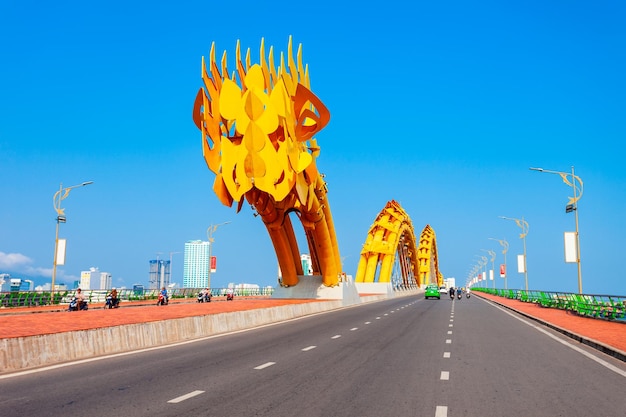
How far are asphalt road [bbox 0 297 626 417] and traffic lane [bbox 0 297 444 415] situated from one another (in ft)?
0.06

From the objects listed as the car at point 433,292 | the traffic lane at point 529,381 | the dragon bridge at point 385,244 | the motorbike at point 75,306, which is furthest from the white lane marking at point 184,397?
the dragon bridge at point 385,244

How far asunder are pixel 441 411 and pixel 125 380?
5534mm

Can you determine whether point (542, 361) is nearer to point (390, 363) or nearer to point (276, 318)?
point (390, 363)

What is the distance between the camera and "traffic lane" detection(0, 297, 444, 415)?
7.73m

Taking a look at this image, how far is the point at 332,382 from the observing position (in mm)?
9570

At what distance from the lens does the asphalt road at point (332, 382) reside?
24.6ft

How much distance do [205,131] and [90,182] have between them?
9.89 m

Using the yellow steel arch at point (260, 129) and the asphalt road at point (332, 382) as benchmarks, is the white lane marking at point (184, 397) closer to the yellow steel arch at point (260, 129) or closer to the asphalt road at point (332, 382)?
the asphalt road at point (332, 382)

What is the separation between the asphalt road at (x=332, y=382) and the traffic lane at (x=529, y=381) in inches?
0.8

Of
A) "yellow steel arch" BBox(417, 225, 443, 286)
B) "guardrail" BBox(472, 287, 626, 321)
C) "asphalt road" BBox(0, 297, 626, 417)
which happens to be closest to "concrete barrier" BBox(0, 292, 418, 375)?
"asphalt road" BBox(0, 297, 626, 417)

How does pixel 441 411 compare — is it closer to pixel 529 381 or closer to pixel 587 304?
pixel 529 381

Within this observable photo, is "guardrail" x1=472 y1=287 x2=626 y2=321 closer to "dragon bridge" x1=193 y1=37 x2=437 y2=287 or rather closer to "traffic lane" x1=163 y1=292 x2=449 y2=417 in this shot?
"traffic lane" x1=163 y1=292 x2=449 y2=417

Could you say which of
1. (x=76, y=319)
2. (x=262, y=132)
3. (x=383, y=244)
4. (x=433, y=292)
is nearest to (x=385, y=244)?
(x=383, y=244)

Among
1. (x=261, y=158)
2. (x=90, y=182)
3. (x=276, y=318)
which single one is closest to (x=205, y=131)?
(x=261, y=158)
